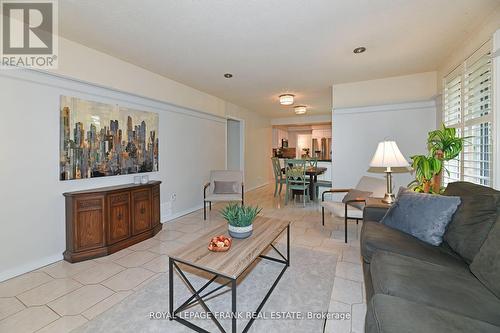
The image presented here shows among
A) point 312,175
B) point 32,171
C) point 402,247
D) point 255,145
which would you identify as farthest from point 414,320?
point 255,145

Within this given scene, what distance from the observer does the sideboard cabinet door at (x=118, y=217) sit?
2.75m

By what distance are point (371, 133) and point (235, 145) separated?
3575mm

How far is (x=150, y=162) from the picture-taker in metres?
3.71

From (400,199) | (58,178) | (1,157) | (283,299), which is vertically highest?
(1,157)

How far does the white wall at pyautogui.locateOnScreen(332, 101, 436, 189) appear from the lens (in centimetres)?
387

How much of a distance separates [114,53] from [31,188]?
1.91 m

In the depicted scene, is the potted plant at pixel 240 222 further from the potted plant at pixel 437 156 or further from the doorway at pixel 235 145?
the doorway at pixel 235 145

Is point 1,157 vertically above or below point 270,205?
above

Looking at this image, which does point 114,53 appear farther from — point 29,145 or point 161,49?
point 29,145

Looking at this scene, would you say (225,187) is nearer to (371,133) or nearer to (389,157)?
(389,157)

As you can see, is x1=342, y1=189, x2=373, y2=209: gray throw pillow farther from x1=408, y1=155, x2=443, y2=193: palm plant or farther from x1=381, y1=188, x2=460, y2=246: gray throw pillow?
x1=381, y1=188, x2=460, y2=246: gray throw pillow

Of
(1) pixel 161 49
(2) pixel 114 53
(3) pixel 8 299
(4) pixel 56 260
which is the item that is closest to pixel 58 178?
(4) pixel 56 260

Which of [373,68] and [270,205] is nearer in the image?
[373,68]

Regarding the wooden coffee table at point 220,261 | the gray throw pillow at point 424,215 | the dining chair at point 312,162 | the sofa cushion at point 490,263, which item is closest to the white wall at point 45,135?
the wooden coffee table at point 220,261
